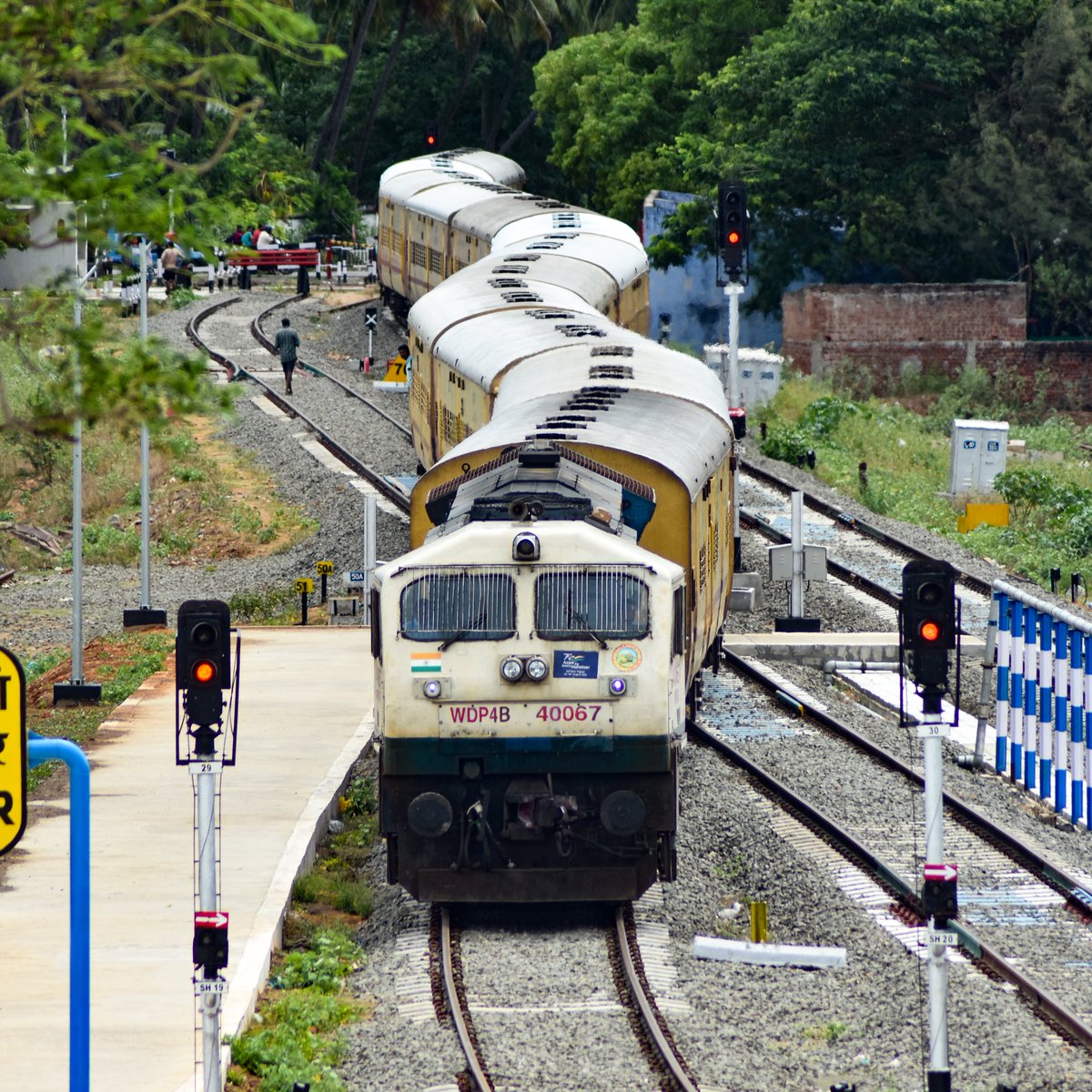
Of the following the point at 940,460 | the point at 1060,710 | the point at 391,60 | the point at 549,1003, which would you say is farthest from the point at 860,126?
the point at 549,1003

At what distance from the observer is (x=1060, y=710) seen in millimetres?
17062

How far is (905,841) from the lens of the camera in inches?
621

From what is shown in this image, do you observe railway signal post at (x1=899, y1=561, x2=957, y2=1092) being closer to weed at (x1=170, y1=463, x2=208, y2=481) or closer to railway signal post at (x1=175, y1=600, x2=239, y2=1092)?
railway signal post at (x1=175, y1=600, x2=239, y2=1092)

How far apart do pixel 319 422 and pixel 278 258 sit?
20.9 metres

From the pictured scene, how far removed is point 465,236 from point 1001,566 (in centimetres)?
1380

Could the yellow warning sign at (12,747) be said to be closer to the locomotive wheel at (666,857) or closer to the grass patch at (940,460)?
the locomotive wheel at (666,857)

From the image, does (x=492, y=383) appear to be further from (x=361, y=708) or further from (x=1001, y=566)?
(x=1001, y=566)

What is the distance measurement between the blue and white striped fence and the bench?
38.1m

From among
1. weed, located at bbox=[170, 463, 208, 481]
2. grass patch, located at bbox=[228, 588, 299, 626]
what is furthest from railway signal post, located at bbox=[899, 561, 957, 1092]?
weed, located at bbox=[170, 463, 208, 481]

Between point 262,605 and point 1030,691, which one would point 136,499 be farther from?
point 1030,691

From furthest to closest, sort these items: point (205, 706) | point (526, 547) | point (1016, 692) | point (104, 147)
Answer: point (1016, 692) < point (526, 547) < point (205, 706) < point (104, 147)

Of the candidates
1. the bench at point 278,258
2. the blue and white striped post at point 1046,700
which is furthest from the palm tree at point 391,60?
the blue and white striped post at point 1046,700

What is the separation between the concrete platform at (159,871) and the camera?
1169 cm

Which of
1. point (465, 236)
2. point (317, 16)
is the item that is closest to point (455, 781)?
point (465, 236)
